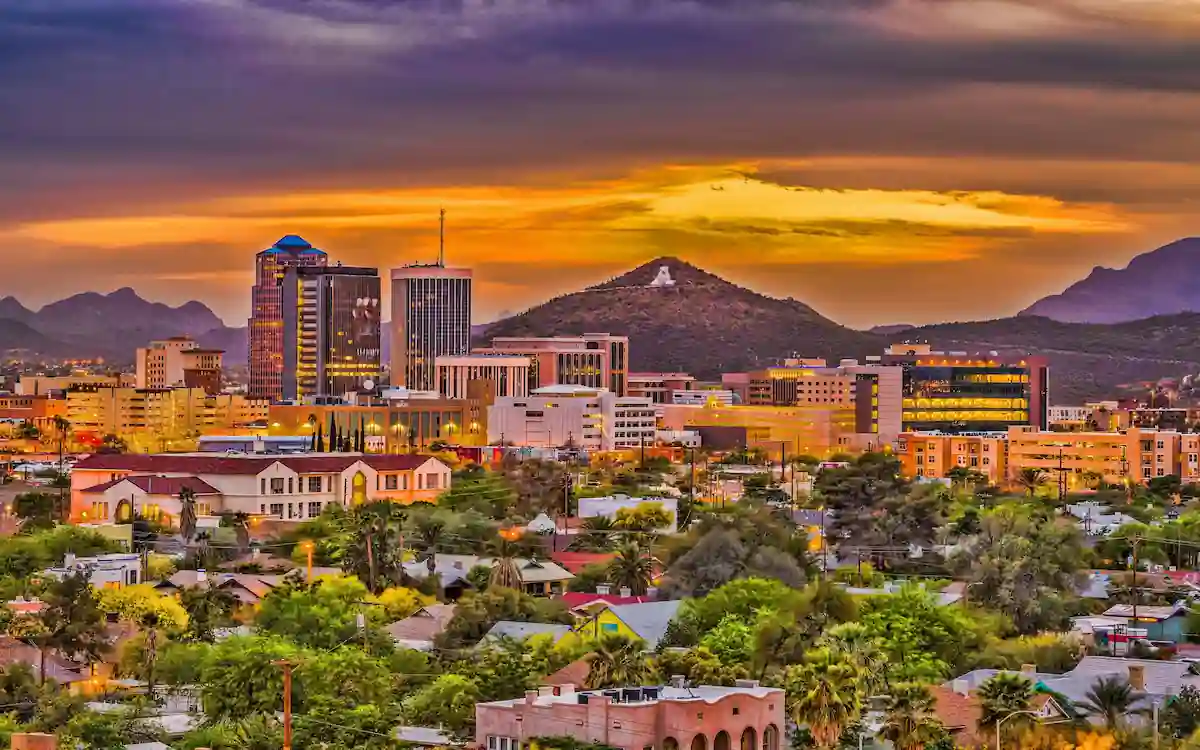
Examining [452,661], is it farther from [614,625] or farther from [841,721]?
[841,721]

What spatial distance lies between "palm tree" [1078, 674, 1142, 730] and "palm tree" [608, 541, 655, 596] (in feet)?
98.0

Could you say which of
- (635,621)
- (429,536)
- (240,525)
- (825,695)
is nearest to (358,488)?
(240,525)

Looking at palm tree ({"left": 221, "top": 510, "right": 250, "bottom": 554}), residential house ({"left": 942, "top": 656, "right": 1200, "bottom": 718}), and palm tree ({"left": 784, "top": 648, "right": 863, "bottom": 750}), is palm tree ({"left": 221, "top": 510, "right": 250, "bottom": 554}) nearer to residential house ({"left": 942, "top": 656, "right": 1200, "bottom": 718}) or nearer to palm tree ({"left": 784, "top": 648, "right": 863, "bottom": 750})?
residential house ({"left": 942, "top": 656, "right": 1200, "bottom": 718})

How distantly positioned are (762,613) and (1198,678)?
1293 centimetres

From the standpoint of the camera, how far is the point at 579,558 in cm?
9275

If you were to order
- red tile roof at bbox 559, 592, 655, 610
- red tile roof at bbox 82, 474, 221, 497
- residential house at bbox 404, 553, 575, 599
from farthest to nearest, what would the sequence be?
red tile roof at bbox 82, 474, 221, 497
residential house at bbox 404, 553, 575, 599
red tile roof at bbox 559, 592, 655, 610

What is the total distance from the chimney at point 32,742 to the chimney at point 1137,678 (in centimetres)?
2191

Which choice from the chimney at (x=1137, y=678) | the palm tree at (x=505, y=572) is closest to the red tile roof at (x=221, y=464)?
the palm tree at (x=505, y=572)

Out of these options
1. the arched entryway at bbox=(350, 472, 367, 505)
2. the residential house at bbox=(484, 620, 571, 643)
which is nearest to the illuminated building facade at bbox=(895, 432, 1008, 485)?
the arched entryway at bbox=(350, 472, 367, 505)

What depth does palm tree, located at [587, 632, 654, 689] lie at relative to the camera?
50.8m

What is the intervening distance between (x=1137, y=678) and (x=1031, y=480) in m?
93.0

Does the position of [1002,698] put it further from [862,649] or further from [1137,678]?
[862,649]

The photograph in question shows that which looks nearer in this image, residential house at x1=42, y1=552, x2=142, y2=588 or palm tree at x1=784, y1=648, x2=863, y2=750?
palm tree at x1=784, y1=648, x2=863, y2=750

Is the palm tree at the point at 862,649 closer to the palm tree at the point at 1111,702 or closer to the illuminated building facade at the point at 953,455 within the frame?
the palm tree at the point at 1111,702
